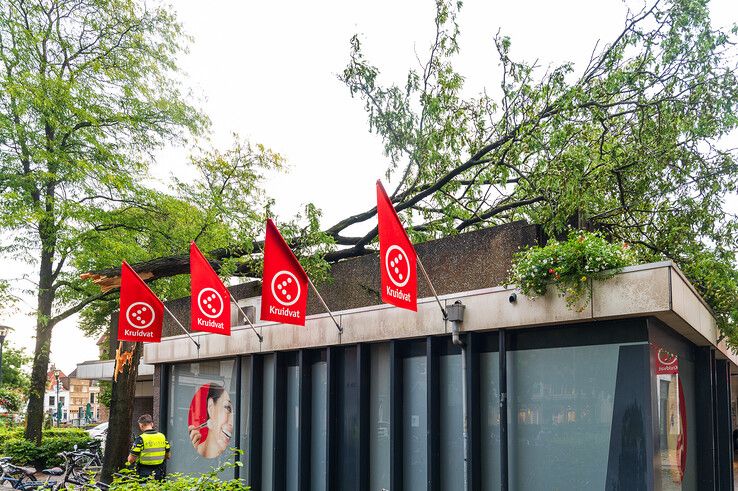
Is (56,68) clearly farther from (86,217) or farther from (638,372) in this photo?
(638,372)

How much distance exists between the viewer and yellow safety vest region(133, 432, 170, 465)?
11836 mm

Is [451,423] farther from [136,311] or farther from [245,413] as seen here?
[136,311]

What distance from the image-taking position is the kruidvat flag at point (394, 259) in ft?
30.7

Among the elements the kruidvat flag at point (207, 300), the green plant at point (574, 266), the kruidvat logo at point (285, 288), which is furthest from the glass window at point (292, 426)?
the green plant at point (574, 266)

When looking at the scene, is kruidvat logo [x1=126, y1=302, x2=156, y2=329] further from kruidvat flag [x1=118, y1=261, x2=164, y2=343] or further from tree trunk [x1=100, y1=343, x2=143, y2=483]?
tree trunk [x1=100, y1=343, x2=143, y2=483]

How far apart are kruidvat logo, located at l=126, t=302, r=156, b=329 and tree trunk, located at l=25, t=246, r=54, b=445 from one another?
29.3 feet

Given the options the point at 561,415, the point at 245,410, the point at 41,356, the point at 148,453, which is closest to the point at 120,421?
the point at 245,410

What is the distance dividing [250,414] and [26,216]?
10.4m

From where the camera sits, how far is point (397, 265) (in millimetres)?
9594

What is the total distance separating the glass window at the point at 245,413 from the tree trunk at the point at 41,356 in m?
10.3

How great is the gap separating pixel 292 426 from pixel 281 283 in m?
3.47

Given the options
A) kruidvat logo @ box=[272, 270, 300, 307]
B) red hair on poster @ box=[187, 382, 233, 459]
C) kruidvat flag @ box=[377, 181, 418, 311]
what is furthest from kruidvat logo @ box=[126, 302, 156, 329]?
kruidvat flag @ box=[377, 181, 418, 311]

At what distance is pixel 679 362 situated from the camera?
34.8ft

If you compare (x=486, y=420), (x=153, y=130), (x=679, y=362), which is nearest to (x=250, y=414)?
(x=486, y=420)
